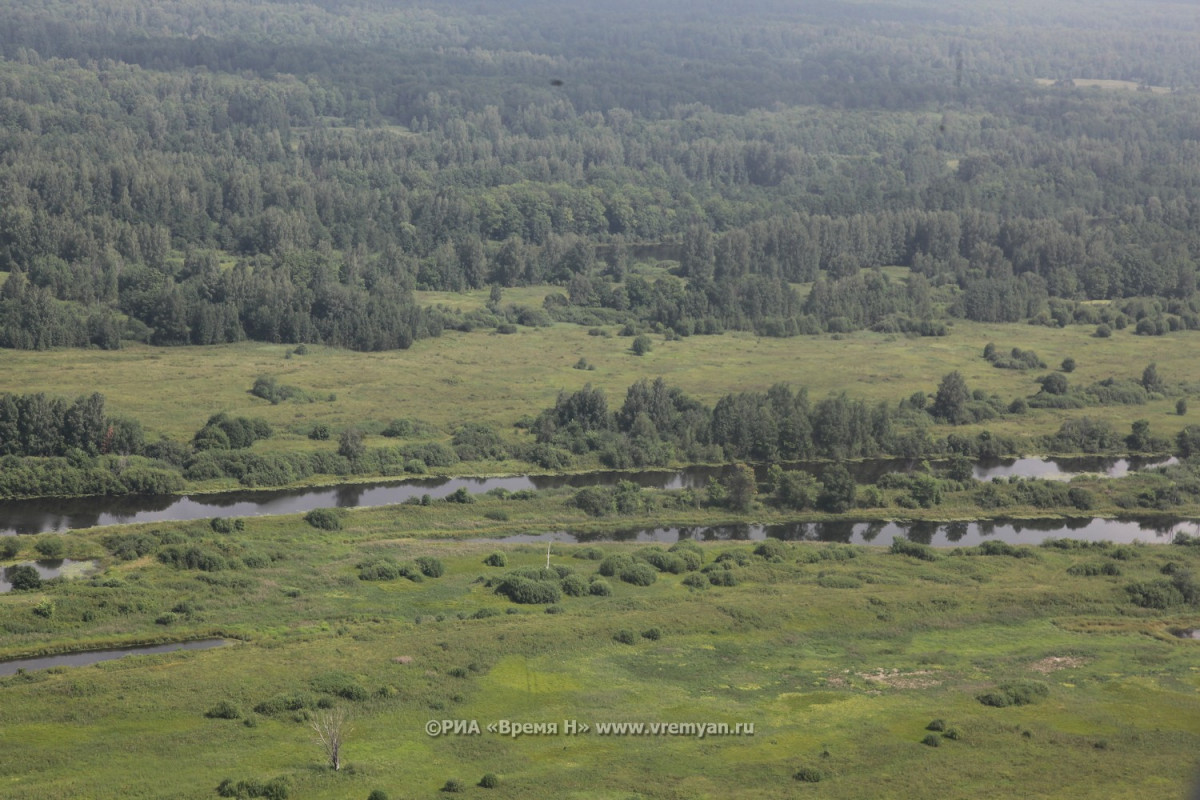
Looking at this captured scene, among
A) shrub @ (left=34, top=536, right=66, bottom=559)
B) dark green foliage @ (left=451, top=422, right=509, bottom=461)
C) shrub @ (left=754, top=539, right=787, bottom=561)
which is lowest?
dark green foliage @ (left=451, top=422, right=509, bottom=461)

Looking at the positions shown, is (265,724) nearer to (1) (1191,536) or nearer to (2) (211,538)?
(2) (211,538)

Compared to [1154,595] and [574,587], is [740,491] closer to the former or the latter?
[574,587]

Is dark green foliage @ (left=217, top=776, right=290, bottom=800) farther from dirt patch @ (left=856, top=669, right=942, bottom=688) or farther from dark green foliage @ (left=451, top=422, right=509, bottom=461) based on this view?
dark green foliage @ (left=451, top=422, right=509, bottom=461)

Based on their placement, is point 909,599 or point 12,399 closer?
point 909,599

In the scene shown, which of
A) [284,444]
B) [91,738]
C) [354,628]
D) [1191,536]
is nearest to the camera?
[91,738]

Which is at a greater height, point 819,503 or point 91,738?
point 91,738

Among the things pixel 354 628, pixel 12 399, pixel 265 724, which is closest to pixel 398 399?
pixel 12 399

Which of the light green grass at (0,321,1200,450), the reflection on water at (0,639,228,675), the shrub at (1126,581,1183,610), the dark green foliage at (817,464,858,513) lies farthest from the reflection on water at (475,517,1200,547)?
the reflection on water at (0,639,228,675)
